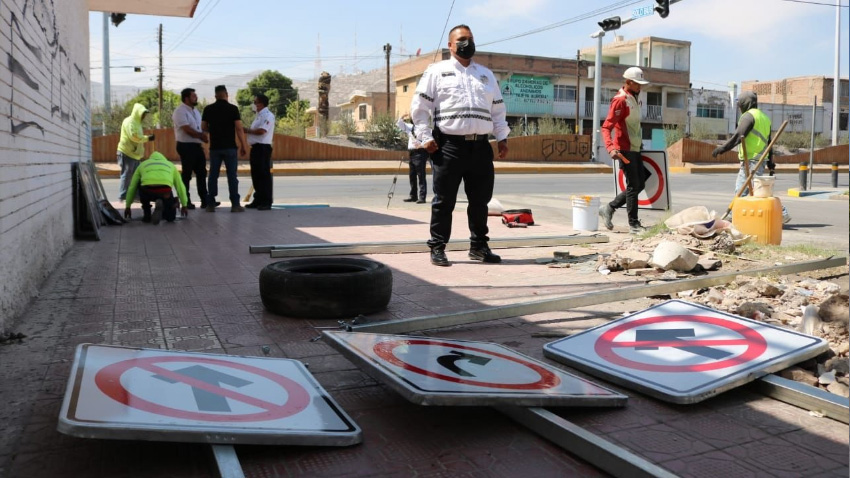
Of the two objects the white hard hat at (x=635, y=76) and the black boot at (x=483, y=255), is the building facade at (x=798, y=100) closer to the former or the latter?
the white hard hat at (x=635, y=76)

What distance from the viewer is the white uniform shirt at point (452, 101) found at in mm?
6368

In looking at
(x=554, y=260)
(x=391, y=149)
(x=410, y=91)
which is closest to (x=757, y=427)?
(x=554, y=260)

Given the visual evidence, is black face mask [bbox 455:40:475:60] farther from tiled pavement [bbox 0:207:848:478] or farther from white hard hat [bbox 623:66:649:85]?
white hard hat [bbox 623:66:649:85]

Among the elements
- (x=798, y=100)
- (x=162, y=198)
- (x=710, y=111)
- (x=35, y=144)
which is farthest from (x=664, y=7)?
(x=798, y=100)

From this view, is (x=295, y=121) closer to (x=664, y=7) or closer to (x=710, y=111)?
(x=710, y=111)

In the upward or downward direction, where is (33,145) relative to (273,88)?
downward

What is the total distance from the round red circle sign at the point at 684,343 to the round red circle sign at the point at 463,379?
485 millimetres

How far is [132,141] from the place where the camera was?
12.4m

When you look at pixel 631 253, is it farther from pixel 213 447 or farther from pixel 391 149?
pixel 391 149

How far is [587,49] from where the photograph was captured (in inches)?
3253

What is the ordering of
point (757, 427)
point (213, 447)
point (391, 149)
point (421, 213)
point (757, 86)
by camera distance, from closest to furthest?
1. point (213, 447)
2. point (757, 427)
3. point (421, 213)
4. point (391, 149)
5. point (757, 86)

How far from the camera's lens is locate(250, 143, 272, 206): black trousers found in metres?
12.5

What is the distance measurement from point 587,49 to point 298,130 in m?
45.5

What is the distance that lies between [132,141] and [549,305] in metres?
9.99
